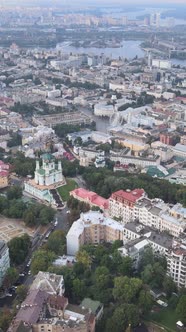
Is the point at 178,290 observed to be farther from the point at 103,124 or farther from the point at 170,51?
the point at 170,51

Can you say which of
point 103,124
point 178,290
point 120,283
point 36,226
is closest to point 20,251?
point 36,226

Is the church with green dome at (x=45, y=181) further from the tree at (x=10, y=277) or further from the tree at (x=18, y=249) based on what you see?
the tree at (x=10, y=277)

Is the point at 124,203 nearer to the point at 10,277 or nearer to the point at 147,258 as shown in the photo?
the point at 147,258

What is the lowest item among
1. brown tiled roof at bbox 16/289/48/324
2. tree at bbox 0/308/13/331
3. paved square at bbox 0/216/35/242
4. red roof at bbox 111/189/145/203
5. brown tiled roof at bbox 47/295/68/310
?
paved square at bbox 0/216/35/242

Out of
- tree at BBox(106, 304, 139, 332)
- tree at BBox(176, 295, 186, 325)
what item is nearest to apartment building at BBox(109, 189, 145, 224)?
tree at BBox(176, 295, 186, 325)

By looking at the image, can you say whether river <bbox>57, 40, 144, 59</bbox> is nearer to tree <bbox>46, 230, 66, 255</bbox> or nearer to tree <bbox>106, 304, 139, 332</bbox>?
tree <bbox>46, 230, 66, 255</bbox>

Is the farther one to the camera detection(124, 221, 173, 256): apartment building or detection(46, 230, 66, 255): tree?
detection(46, 230, 66, 255): tree

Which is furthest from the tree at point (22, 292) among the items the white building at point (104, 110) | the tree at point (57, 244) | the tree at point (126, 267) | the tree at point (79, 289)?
the white building at point (104, 110)
